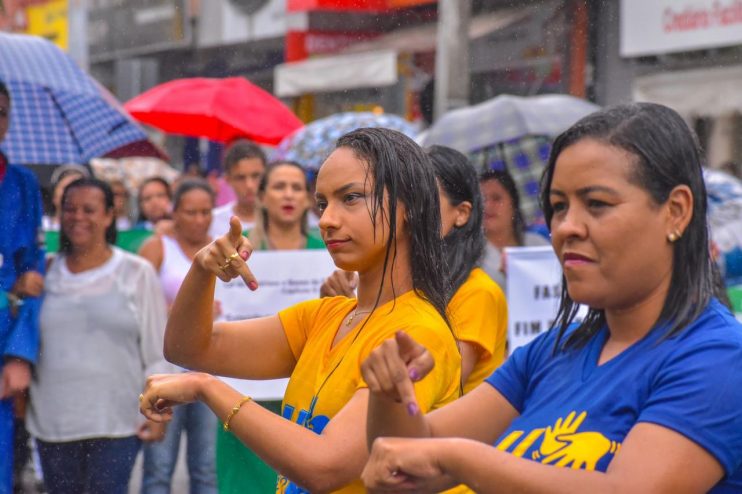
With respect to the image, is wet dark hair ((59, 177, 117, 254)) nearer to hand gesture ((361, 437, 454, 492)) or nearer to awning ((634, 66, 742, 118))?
hand gesture ((361, 437, 454, 492))

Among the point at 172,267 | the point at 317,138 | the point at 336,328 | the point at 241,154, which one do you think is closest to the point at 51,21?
the point at 317,138

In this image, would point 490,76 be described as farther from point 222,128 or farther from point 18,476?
point 18,476

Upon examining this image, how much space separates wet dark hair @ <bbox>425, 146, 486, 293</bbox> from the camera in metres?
4.20

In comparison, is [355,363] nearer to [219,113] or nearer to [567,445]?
[567,445]

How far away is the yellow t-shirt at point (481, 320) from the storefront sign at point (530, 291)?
5.86 ft

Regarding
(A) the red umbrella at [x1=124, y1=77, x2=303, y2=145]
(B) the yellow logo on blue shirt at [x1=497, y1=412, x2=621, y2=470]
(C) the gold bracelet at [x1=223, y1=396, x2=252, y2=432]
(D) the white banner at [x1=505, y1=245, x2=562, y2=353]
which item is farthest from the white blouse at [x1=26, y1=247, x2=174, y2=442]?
(A) the red umbrella at [x1=124, y1=77, x2=303, y2=145]

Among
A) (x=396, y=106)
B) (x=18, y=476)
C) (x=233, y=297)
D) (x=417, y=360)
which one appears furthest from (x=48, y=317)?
(x=396, y=106)

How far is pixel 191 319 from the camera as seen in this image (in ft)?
10.2

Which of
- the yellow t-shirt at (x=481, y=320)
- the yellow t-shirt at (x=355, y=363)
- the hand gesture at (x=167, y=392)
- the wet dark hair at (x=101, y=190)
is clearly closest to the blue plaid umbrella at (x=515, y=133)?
the wet dark hair at (x=101, y=190)

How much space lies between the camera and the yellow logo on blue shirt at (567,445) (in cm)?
220

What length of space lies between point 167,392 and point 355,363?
0.42m

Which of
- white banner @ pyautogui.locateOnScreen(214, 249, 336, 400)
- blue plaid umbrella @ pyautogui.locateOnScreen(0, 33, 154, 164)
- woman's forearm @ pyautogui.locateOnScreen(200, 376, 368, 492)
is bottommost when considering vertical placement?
white banner @ pyautogui.locateOnScreen(214, 249, 336, 400)

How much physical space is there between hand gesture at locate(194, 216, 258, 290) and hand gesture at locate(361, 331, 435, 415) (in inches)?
30.9

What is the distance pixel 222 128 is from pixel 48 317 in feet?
16.3
